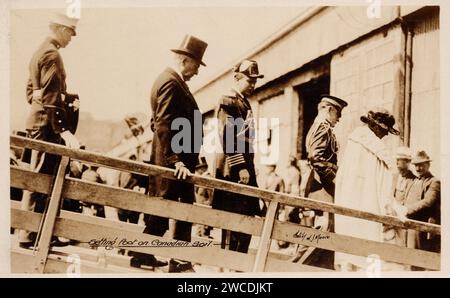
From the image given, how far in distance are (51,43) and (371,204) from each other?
2886 millimetres

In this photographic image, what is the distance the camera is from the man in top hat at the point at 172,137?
3613 mm

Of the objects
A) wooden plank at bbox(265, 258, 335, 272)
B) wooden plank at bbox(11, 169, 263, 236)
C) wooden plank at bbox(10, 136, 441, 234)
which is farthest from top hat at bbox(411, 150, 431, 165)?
wooden plank at bbox(11, 169, 263, 236)

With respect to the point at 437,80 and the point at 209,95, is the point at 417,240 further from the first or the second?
the point at 209,95

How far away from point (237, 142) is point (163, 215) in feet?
2.96

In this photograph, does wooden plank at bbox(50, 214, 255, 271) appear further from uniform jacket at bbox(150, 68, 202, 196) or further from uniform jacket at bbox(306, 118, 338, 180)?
uniform jacket at bbox(306, 118, 338, 180)

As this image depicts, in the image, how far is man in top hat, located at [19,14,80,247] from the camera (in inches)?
153

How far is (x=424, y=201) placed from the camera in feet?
13.3

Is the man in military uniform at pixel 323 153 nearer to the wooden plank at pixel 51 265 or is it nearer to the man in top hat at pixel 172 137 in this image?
the man in top hat at pixel 172 137

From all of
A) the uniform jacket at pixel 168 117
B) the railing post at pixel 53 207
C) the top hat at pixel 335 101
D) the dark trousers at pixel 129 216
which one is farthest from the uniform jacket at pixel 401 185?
the railing post at pixel 53 207

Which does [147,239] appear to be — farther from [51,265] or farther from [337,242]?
[337,242]

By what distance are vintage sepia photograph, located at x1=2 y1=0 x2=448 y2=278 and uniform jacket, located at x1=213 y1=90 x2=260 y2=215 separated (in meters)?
0.01

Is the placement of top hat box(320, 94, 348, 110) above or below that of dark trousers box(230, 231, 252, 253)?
above

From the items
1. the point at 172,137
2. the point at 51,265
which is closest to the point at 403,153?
the point at 172,137

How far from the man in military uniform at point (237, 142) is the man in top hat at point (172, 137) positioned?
0.21 m
